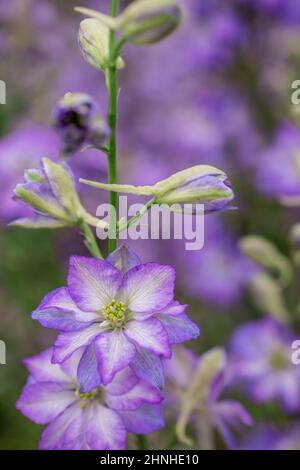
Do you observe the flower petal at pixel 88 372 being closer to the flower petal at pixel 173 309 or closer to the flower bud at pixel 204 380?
the flower petal at pixel 173 309

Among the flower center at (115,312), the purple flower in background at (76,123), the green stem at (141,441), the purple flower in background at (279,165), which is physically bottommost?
the green stem at (141,441)

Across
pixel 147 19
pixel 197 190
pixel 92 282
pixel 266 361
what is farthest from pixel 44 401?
pixel 266 361

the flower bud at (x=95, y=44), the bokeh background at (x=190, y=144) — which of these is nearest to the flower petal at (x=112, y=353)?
the flower bud at (x=95, y=44)

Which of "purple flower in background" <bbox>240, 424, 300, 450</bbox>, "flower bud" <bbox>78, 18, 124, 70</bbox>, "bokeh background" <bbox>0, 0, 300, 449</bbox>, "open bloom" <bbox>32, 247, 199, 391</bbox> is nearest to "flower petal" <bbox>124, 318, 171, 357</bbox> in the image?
"open bloom" <bbox>32, 247, 199, 391</bbox>

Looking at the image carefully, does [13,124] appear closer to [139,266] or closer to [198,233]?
[198,233]

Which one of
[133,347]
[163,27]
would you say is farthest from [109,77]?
[133,347]
